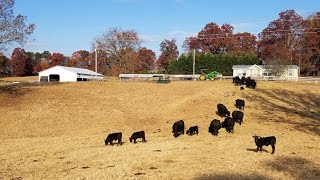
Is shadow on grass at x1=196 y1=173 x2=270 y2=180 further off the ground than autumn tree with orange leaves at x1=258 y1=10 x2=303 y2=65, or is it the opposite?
Result: autumn tree with orange leaves at x1=258 y1=10 x2=303 y2=65

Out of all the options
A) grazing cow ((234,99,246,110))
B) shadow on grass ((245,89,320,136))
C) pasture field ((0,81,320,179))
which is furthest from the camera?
grazing cow ((234,99,246,110))

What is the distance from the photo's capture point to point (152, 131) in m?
26.5

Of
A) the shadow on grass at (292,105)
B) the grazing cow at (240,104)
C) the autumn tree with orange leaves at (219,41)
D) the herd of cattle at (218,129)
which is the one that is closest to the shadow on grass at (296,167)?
the herd of cattle at (218,129)

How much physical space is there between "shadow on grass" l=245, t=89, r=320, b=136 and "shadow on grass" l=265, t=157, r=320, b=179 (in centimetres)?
907

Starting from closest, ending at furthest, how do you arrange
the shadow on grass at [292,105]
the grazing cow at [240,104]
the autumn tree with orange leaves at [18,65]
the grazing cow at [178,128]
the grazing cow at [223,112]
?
the grazing cow at [178,128], the shadow on grass at [292,105], the grazing cow at [223,112], the grazing cow at [240,104], the autumn tree with orange leaves at [18,65]

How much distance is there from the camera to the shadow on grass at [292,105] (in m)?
28.2

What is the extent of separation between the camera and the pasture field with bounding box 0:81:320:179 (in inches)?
562

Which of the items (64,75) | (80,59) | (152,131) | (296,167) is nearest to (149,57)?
(80,59)

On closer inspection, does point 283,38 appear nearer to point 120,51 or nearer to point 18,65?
point 120,51

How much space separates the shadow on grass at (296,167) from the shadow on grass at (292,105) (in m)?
9.07

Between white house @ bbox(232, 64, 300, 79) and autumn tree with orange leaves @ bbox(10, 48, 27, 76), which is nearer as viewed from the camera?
white house @ bbox(232, 64, 300, 79)

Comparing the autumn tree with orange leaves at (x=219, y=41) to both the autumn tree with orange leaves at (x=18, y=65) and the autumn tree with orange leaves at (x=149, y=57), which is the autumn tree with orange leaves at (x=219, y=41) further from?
the autumn tree with orange leaves at (x=18, y=65)

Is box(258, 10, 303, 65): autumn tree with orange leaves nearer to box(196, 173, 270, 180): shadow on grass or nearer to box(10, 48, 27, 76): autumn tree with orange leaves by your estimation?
box(10, 48, 27, 76): autumn tree with orange leaves

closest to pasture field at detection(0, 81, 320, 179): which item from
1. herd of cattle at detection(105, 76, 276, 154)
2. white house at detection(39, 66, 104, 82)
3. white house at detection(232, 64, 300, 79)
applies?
herd of cattle at detection(105, 76, 276, 154)
